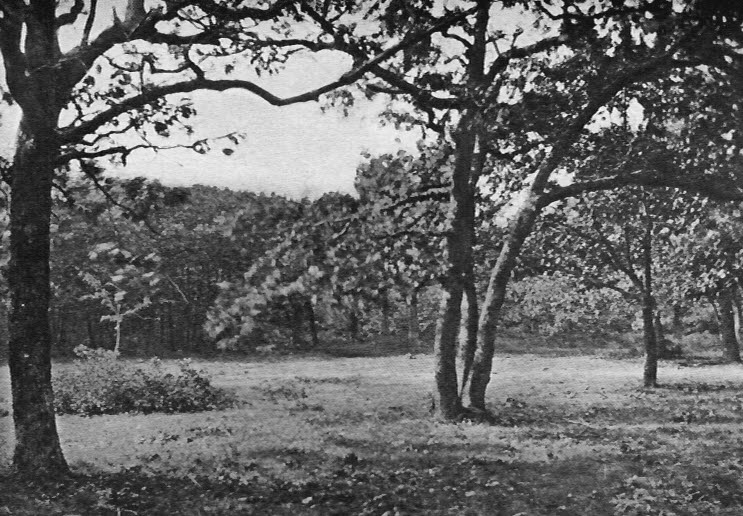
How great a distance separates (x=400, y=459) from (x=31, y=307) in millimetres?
6645

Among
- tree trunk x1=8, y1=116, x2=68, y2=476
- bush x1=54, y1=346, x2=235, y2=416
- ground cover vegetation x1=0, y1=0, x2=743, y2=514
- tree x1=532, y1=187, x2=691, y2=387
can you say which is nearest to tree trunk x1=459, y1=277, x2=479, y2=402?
ground cover vegetation x1=0, y1=0, x2=743, y2=514

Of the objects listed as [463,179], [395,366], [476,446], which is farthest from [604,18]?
[395,366]

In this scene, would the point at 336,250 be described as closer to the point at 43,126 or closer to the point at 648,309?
the point at 43,126

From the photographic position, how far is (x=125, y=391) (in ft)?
64.8

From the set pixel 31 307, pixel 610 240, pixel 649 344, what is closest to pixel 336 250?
pixel 31 307

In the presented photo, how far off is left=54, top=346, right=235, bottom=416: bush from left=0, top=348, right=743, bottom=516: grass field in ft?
3.61

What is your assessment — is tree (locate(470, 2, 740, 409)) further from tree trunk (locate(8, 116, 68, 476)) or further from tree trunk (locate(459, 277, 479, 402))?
tree trunk (locate(8, 116, 68, 476))

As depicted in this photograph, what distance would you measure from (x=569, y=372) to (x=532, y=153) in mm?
20958

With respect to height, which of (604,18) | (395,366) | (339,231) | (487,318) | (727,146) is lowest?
(395,366)

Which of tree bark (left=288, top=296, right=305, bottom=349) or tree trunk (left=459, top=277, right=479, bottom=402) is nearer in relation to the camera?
tree bark (left=288, top=296, right=305, bottom=349)

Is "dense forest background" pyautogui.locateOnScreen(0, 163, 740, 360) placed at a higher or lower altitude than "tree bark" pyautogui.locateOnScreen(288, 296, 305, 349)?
higher

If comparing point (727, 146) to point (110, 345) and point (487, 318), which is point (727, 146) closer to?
point (487, 318)

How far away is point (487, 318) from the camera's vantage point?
53.4 ft

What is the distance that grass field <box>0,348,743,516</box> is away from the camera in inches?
346
